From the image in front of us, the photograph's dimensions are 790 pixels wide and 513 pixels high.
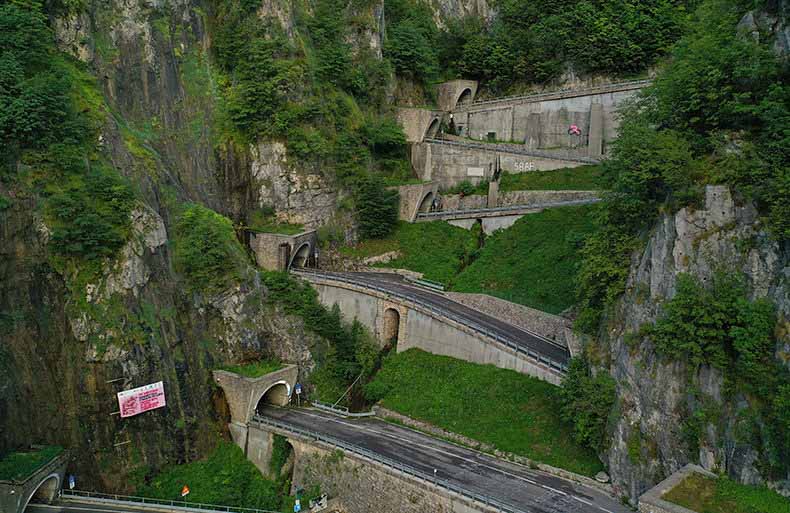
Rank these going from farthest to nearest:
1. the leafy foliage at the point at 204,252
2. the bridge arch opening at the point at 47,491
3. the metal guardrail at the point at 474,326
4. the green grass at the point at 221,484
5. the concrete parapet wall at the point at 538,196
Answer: the concrete parapet wall at the point at 538,196, the leafy foliage at the point at 204,252, the metal guardrail at the point at 474,326, the green grass at the point at 221,484, the bridge arch opening at the point at 47,491

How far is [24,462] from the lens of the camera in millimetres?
31250

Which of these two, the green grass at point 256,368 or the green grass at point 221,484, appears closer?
the green grass at point 221,484

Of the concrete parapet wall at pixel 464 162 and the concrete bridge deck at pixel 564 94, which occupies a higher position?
the concrete bridge deck at pixel 564 94

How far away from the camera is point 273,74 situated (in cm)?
5403

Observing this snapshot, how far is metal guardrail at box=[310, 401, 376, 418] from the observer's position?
135 ft

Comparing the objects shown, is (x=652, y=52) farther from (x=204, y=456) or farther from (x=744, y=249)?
(x=204, y=456)

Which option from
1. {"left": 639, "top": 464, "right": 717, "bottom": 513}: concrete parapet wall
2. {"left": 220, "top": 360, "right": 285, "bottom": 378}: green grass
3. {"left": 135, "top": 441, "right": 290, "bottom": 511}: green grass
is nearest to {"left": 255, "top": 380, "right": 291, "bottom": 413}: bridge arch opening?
{"left": 220, "top": 360, "right": 285, "bottom": 378}: green grass

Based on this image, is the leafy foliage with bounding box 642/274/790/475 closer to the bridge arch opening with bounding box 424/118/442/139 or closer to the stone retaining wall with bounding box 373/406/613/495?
the stone retaining wall with bounding box 373/406/613/495

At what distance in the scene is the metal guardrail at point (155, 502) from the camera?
33000 millimetres

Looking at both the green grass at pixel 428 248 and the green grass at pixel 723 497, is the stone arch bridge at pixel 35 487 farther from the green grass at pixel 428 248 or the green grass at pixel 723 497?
the green grass at pixel 428 248

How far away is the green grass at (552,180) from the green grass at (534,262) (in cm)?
416

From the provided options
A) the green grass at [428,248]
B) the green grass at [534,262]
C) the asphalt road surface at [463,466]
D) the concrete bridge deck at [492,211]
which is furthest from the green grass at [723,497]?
the concrete bridge deck at [492,211]

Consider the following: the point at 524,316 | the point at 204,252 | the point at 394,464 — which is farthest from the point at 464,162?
the point at 394,464

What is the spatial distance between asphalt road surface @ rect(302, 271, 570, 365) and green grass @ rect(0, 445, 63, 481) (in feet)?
74.5
